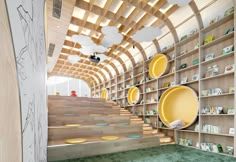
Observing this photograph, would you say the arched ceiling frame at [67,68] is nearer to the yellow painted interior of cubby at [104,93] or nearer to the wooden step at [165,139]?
the yellow painted interior of cubby at [104,93]

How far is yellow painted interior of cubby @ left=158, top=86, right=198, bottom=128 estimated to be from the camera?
3.83 meters

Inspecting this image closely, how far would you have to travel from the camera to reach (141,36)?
153 inches

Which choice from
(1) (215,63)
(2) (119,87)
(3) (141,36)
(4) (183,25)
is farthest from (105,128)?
(2) (119,87)

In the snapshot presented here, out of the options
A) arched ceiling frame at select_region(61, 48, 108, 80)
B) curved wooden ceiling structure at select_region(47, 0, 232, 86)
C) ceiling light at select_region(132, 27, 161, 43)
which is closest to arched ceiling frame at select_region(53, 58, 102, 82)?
arched ceiling frame at select_region(61, 48, 108, 80)

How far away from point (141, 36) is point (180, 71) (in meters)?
1.48

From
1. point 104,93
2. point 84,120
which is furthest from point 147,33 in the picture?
point 104,93

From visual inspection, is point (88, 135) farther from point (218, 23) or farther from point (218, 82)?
point (218, 23)

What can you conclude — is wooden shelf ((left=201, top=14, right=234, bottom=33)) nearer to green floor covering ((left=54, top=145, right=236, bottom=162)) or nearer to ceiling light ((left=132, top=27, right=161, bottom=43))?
ceiling light ((left=132, top=27, right=161, bottom=43))

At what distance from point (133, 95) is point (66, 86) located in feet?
26.3

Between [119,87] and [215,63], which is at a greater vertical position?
[215,63]

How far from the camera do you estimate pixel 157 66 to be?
5152 mm

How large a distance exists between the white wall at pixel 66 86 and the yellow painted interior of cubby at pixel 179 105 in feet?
29.6

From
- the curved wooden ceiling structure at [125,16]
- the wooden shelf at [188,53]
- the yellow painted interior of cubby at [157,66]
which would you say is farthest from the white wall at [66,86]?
the wooden shelf at [188,53]

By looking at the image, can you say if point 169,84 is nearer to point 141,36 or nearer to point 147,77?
point 147,77
